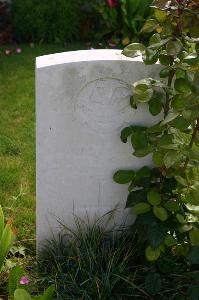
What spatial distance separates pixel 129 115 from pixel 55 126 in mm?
348

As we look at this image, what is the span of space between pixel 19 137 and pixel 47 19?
7.35 ft

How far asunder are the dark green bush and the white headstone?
3.45 m

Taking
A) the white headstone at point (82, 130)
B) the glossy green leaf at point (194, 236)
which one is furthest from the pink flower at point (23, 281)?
the glossy green leaf at point (194, 236)

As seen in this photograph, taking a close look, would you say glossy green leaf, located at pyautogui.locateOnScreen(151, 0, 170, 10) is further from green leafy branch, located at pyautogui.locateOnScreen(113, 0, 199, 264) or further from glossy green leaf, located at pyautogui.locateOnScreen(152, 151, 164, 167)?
glossy green leaf, located at pyautogui.locateOnScreen(152, 151, 164, 167)

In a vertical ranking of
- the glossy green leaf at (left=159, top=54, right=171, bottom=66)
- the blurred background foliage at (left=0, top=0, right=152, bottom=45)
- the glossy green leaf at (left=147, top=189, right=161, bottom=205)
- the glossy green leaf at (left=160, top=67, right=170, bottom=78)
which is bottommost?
the glossy green leaf at (left=147, top=189, right=161, bottom=205)

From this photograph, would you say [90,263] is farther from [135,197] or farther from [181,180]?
[181,180]

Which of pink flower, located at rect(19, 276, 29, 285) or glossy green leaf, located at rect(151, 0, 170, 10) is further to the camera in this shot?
pink flower, located at rect(19, 276, 29, 285)

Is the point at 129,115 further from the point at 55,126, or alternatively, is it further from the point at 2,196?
the point at 2,196

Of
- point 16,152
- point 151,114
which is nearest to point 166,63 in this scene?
point 151,114

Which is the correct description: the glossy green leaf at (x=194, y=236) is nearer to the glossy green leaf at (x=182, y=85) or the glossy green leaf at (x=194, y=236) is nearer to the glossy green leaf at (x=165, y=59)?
the glossy green leaf at (x=182, y=85)

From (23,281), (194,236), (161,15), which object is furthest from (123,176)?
(161,15)

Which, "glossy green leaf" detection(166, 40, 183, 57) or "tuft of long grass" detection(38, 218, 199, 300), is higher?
"glossy green leaf" detection(166, 40, 183, 57)

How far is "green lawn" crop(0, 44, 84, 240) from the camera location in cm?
327

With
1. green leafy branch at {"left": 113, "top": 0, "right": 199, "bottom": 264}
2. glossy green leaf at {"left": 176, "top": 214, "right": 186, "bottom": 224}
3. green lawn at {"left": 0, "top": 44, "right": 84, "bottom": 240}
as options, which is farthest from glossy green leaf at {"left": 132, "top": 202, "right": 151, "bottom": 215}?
green lawn at {"left": 0, "top": 44, "right": 84, "bottom": 240}
